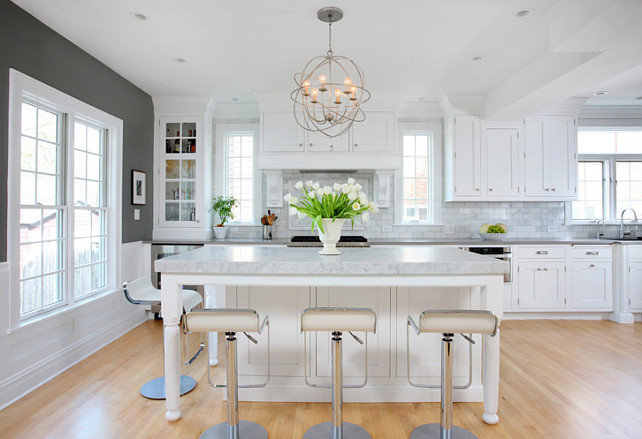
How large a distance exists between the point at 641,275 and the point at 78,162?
6.02m

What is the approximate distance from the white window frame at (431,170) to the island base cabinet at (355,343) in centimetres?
269

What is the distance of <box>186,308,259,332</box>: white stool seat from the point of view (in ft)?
6.12

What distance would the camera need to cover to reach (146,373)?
2.94 meters

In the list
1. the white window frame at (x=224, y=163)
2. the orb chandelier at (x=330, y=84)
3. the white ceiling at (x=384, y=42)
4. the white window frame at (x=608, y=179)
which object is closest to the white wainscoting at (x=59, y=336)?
the white window frame at (x=224, y=163)

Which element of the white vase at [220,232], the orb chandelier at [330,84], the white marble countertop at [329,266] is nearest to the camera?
the white marble countertop at [329,266]

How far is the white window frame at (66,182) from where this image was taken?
260cm

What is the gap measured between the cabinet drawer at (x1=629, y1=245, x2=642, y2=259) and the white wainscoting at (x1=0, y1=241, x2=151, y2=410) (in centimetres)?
561

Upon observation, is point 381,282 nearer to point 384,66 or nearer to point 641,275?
point 384,66

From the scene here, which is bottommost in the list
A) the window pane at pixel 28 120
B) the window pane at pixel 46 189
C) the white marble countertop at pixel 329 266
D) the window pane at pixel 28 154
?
the white marble countertop at pixel 329 266

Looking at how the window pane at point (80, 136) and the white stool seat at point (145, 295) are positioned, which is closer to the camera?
the white stool seat at point (145, 295)

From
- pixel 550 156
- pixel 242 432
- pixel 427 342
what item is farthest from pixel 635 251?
pixel 242 432

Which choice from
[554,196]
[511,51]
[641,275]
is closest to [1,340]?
→ [511,51]

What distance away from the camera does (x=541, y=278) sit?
4402 millimetres

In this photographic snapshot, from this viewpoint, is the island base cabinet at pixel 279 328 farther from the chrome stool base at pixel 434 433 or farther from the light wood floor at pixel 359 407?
the chrome stool base at pixel 434 433
